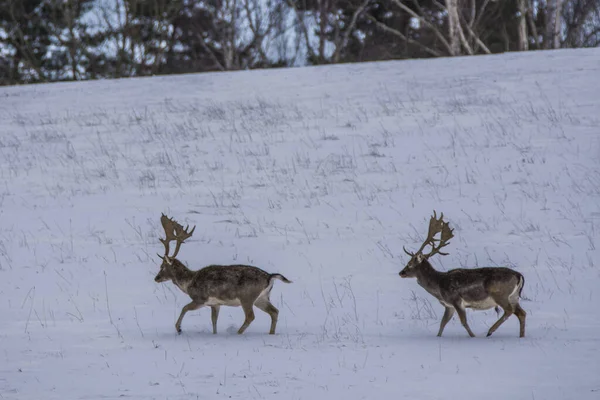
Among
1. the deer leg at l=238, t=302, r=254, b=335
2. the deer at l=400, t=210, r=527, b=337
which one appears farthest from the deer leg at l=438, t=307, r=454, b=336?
the deer leg at l=238, t=302, r=254, b=335

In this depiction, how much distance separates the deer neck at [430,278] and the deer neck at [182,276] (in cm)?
210

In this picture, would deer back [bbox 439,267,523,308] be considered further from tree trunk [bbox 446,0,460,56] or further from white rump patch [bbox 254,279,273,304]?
tree trunk [bbox 446,0,460,56]

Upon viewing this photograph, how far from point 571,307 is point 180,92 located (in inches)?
599

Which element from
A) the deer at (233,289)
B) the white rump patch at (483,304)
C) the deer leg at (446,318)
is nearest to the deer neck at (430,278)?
the deer leg at (446,318)

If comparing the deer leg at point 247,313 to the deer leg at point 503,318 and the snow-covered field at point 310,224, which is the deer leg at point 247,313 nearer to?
the snow-covered field at point 310,224

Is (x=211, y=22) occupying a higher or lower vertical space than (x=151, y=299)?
higher

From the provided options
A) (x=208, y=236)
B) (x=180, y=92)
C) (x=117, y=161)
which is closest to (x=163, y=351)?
(x=208, y=236)

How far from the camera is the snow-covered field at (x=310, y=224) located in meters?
6.89

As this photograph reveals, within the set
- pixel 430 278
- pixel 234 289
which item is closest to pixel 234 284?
pixel 234 289

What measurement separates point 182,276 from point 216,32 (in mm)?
31632

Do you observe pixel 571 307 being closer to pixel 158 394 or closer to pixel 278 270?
pixel 278 270

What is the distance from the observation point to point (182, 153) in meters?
16.4

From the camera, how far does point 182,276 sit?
852cm

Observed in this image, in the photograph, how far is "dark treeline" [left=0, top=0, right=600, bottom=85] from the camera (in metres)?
37.4
